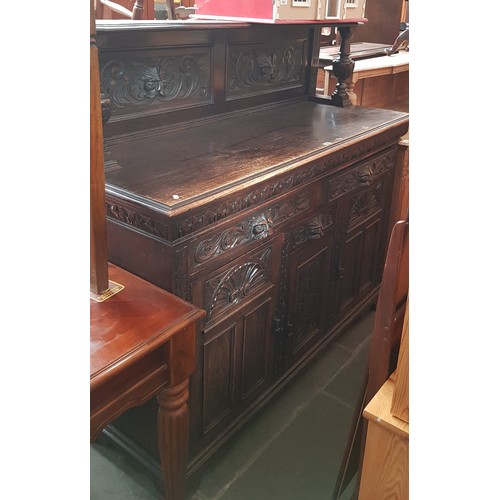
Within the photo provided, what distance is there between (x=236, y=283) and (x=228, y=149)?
42 centimetres

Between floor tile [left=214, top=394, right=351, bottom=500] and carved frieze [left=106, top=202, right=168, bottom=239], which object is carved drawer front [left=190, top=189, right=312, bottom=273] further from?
floor tile [left=214, top=394, right=351, bottom=500]

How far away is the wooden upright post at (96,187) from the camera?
957 mm

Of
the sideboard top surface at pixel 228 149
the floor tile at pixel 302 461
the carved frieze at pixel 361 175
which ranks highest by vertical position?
the sideboard top surface at pixel 228 149

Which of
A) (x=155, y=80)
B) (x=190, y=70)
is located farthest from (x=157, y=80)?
(x=190, y=70)

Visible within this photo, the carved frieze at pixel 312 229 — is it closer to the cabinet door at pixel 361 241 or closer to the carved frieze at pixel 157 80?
the cabinet door at pixel 361 241

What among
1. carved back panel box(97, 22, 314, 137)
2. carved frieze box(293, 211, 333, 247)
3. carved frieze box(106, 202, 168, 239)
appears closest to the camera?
carved frieze box(106, 202, 168, 239)

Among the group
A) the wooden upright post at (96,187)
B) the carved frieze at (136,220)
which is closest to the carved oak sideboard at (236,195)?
the carved frieze at (136,220)

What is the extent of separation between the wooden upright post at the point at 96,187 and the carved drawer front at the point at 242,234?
0.21m

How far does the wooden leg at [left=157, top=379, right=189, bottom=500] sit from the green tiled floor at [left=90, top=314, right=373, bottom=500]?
0.20 metres

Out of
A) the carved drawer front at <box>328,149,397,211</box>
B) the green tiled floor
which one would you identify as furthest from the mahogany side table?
the carved drawer front at <box>328,149,397,211</box>

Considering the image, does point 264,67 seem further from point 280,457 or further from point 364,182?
point 280,457

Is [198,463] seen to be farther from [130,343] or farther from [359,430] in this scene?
[130,343]

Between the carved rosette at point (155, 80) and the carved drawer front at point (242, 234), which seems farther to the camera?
the carved rosette at point (155, 80)

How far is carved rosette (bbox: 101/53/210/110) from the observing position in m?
1.54
